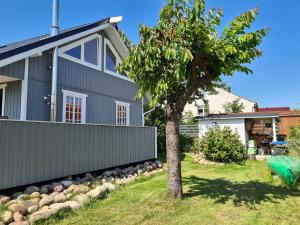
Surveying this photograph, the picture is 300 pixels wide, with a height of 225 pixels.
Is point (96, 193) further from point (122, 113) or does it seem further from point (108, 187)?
point (122, 113)

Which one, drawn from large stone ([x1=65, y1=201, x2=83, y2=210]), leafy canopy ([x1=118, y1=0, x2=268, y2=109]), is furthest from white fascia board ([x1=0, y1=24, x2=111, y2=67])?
large stone ([x1=65, y1=201, x2=83, y2=210])

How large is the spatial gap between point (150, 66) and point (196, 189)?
4.33 meters

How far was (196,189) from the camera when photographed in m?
8.28

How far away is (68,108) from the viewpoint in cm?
1053

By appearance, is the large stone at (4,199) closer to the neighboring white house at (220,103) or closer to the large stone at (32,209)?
the large stone at (32,209)

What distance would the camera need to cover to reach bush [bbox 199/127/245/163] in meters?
15.6

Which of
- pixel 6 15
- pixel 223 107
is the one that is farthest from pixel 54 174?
pixel 223 107

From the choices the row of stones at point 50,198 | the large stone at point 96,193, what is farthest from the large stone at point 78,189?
the large stone at point 96,193

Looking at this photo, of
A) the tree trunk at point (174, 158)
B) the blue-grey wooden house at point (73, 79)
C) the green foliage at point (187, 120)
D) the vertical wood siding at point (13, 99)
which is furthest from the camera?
the green foliage at point (187, 120)

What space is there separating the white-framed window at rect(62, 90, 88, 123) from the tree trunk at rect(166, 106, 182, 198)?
5.06 m

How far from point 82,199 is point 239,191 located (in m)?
4.79

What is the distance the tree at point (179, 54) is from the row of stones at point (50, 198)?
7.87ft

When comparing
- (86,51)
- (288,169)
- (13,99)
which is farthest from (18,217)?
(288,169)

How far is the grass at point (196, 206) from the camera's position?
5.61 m
